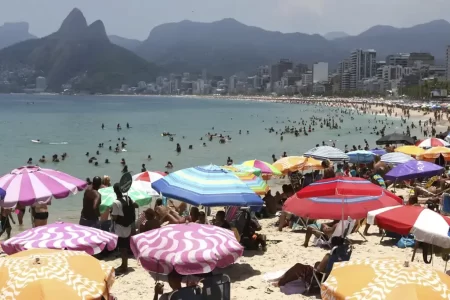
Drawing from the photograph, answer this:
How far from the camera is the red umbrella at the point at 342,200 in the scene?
6.15 meters

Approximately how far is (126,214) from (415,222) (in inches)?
153

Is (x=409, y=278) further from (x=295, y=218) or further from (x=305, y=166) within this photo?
(x=305, y=166)

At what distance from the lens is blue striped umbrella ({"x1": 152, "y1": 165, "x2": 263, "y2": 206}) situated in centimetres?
702

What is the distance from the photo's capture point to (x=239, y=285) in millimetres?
6844

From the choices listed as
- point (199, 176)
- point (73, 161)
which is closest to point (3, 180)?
point (199, 176)

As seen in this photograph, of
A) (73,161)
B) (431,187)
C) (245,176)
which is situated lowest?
(73,161)

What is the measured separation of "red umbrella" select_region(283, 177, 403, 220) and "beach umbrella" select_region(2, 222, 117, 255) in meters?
2.43

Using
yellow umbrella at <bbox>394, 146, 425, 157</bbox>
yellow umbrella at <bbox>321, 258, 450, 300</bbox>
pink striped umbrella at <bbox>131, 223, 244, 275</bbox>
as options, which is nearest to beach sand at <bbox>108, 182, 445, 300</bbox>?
pink striped umbrella at <bbox>131, 223, 244, 275</bbox>

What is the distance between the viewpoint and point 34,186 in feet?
24.2

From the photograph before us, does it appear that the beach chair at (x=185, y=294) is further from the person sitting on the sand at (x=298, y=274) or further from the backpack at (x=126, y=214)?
the backpack at (x=126, y=214)

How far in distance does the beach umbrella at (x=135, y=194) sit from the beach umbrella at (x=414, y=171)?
5772 millimetres

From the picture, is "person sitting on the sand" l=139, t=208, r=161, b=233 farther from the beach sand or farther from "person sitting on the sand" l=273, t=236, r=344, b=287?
"person sitting on the sand" l=273, t=236, r=344, b=287

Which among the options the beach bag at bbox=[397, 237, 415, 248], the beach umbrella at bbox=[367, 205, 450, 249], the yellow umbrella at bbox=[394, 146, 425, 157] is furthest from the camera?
the yellow umbrella at bbox=[394, 146, 425, 157]

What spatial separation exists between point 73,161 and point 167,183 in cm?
2459
